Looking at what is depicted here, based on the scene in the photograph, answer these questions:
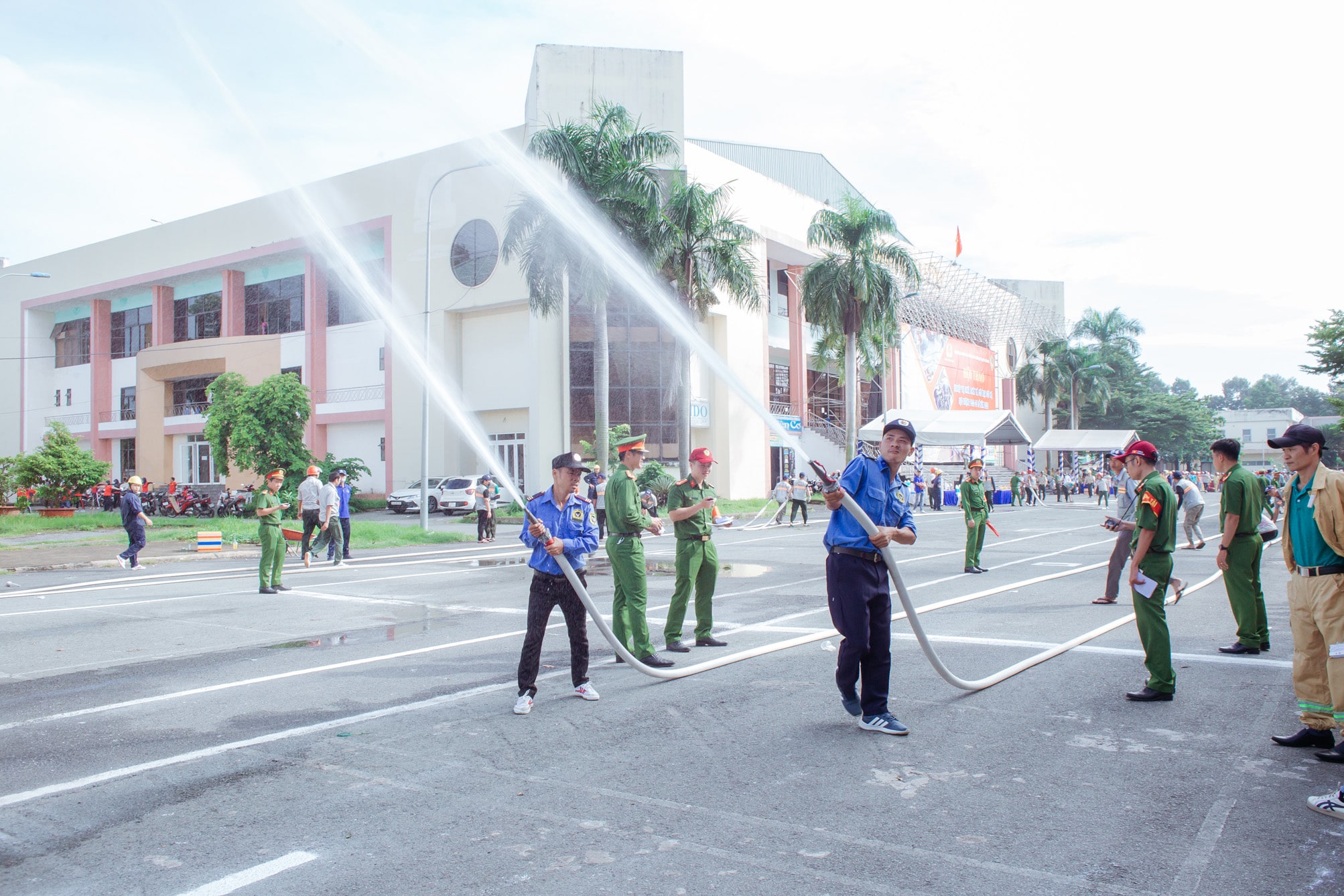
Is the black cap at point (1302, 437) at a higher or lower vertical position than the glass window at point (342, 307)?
lower

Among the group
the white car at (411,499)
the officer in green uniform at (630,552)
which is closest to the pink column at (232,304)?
the white car at (411,499)

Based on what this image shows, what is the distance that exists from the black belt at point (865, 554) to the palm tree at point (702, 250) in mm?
22659

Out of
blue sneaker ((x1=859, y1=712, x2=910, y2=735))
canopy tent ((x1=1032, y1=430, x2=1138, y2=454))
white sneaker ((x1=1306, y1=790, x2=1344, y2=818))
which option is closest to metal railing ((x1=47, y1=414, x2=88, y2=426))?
canopy tent ((x1=1032, y1=430, x2=1138, y2=454))

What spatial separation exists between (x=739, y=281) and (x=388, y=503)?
1692 centimetres

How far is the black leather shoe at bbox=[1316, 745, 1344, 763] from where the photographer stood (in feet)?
16.0

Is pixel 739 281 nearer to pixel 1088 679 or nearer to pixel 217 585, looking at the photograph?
pixel 217 585

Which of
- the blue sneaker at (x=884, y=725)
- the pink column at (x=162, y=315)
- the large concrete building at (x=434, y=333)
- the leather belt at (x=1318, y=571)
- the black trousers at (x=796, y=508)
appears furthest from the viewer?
the pink column at (x=162, y=315)

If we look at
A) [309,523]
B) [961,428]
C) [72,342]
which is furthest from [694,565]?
[72,342]

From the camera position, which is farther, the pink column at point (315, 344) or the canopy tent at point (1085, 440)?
the canopy tent at point (1085, 440)

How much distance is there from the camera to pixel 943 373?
5816 centimetres

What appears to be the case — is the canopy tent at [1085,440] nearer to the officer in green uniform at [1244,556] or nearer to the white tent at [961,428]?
the white tent at [961,428]

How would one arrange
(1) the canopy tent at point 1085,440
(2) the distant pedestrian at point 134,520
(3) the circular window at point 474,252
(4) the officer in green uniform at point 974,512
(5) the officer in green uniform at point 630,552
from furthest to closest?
(1) the canopy tent at point 1085,440 → (3) the circular window at point 474,252 → (2) the distant pedestrian at point 134,520 → (4) the officer in green uniform at point 974,512 → (5) the officer in green uniform at point 630,552

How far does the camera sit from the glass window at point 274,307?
44469 millimetres

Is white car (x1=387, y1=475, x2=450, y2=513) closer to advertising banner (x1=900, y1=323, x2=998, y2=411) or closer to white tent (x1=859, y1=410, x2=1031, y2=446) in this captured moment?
white tent (x1=859, y1=410, x2=1031, y2=446)
